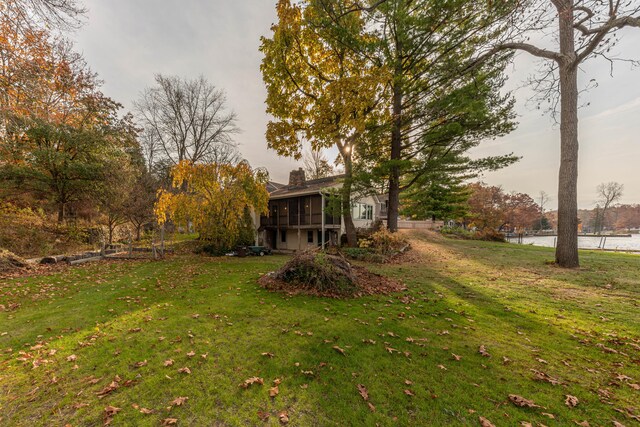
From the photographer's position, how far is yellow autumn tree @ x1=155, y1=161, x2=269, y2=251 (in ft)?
48.4

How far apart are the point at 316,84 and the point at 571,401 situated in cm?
1486

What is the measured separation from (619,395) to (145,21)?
1751 centimetres

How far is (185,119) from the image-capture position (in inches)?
1036

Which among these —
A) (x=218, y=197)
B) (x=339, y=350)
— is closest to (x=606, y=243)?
(x=339, y=350)

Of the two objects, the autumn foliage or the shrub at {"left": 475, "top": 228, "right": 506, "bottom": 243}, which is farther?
the autumn foliage

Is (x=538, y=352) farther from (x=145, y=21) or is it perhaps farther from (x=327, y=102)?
(x=145, y=21)

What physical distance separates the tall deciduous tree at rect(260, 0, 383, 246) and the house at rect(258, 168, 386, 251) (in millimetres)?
4501

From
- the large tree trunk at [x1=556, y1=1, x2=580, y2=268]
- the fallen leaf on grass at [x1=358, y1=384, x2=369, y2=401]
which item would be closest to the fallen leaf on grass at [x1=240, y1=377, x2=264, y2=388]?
the fallen leaf on grass at [x1=358, y1=384, x2=369, y2=401]

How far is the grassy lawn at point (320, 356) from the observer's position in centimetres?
267

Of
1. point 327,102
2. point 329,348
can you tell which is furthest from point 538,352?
point 327,102

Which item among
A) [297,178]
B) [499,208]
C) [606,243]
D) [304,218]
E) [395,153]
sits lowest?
[606,243]

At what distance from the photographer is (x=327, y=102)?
11.9 metres

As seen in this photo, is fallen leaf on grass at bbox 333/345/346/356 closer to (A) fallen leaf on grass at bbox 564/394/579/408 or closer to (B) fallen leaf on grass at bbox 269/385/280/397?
(B) fallen leaf on grass at bbox 269/385/280/397

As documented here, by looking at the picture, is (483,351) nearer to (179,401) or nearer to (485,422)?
(485,422)
